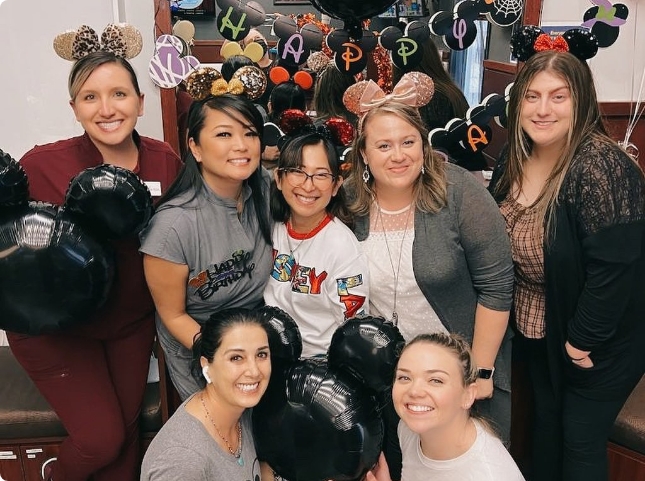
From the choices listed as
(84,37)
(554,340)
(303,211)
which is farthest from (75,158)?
(554,340)

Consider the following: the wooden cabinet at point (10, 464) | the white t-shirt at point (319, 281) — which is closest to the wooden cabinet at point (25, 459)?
the wooden cabinet at point (10, 464)

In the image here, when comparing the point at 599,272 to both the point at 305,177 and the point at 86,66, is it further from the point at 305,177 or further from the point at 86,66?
the point at 86,66

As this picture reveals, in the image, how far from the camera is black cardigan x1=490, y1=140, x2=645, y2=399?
60.8 inches

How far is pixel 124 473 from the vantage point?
6.14ft

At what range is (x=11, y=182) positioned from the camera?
142cm

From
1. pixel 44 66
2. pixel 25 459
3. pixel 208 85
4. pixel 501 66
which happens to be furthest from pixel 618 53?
pixel 25 459

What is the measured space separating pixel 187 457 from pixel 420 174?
3.08 ft

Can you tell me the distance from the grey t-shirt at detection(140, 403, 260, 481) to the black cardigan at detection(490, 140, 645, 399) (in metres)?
0.97

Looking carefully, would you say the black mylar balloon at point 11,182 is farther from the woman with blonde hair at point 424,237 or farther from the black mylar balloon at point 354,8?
the black mylar balloon at point 354,8

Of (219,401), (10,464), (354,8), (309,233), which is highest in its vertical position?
(354,8)

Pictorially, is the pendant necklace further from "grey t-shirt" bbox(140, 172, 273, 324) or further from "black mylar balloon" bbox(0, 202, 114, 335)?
"black mylar balloon" bbox(0, 202, 114, 335)

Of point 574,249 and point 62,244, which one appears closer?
point 62,244

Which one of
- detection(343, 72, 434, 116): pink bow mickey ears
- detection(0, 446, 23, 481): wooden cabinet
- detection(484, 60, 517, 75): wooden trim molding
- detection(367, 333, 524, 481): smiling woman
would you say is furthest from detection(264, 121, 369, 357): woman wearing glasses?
detection(484, 60, 517, 75): wooden trim molding

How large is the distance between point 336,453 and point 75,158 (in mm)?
1101
